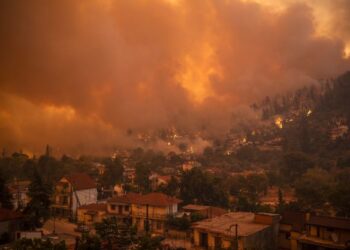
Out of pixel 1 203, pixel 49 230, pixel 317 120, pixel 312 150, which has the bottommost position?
pixel 49 230

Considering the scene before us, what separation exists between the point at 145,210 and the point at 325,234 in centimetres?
1615

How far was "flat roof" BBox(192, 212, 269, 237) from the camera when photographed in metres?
23.8

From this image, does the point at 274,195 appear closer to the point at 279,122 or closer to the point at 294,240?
the point at 294,240

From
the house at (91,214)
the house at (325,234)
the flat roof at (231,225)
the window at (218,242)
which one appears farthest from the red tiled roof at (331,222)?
the house at (91,214)

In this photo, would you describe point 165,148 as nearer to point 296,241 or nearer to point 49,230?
point 49,230

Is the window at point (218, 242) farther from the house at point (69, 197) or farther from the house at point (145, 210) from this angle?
the house at point (69, 197)

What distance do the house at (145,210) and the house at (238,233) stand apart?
632 cm

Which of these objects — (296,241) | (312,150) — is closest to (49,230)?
(296,241)

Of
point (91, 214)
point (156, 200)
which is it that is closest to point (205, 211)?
point (156, 200)

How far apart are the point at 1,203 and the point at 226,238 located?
22743 mm

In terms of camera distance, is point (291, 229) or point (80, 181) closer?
point (291, 229)

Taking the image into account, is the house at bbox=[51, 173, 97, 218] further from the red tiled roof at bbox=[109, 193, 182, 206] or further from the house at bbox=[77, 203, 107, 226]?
the red tiled roof at bbox=[109, 193, 182, 206]

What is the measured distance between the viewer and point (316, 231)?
2334 centimetres

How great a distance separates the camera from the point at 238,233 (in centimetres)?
2356
